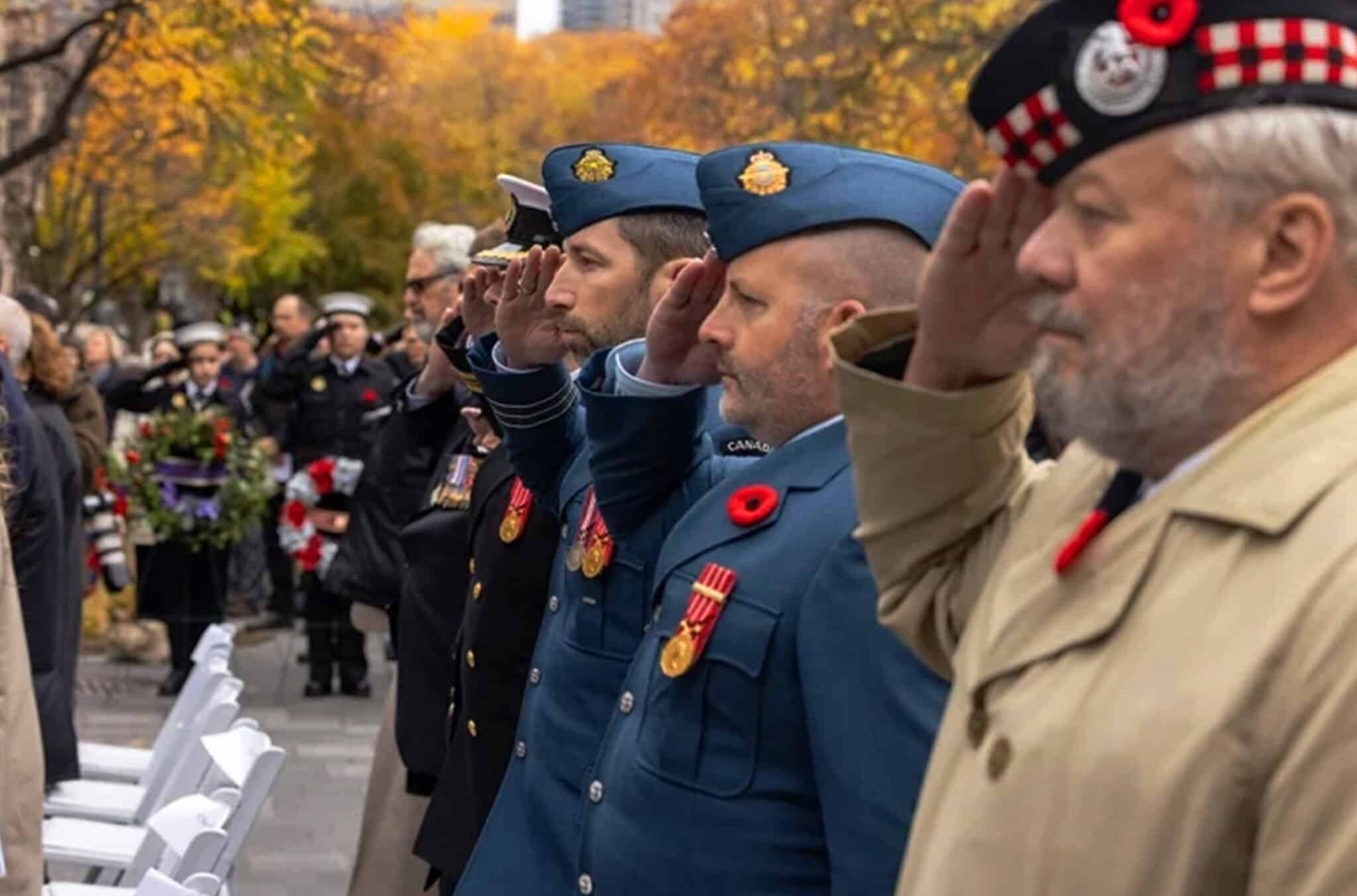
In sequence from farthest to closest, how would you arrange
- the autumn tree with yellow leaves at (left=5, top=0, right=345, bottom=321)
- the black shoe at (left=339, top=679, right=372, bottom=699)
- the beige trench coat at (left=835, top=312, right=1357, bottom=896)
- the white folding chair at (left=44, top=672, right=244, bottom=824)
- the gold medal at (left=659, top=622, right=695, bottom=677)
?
the autumn tree with yellow leaves at (left=5, top=0, right=345, bottom=321)
the black shoe at (left=339, top=679, right=372, bottom=699)
the white folding chair at (left=44, top=672, right=244, bottom=824)
the gold medal at (left=659, top=622, right=695, bottom=677)
the beige trench coat at (left=835, top=312, right=1357, bottom=896)

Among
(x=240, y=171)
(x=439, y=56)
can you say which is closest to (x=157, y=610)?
(x=240, y=171)

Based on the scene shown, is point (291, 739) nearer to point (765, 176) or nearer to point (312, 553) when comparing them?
point (312, 553)

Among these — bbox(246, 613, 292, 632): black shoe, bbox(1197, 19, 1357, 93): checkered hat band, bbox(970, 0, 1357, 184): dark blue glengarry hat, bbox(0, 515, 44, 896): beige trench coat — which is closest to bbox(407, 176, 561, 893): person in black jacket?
bbox(0, 515, 44, 896): beige trench coat

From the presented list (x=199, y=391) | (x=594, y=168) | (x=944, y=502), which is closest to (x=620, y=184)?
(x=594, y=168)

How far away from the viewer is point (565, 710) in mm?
4078

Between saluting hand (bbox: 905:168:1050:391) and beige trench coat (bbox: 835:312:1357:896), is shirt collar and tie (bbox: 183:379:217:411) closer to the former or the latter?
saluting hand (bbox: 905:168:1050:391)

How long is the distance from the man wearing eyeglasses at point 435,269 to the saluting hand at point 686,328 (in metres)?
4.30

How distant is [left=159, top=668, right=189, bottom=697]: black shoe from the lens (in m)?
13.1

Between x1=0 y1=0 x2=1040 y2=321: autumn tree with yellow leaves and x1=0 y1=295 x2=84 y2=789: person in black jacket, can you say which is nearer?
x1=0 y1=295 x2=84 y2=789: person in black jacket

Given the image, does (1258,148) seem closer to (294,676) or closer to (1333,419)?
(1333,419)

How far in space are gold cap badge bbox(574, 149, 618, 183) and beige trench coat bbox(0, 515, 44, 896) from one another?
129 centimetres

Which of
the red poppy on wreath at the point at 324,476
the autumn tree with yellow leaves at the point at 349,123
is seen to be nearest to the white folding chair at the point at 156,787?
the autumn tree with yellow leaves at the point at 349,123

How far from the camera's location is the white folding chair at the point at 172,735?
7.39 m

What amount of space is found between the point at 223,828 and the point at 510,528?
1.03m
